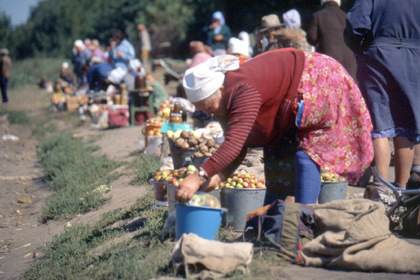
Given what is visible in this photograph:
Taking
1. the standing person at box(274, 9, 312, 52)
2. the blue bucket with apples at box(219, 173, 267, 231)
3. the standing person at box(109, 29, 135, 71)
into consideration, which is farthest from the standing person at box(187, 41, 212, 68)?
the standing person at box(109, 29, 135, 71)

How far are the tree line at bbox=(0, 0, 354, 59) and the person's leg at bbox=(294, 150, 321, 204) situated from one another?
40.2 ft

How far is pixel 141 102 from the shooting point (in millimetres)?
11930

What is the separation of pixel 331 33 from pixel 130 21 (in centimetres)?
3141

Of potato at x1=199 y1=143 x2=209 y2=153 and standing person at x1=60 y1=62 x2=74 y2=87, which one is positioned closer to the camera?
potato at x1=199 y1=143 x2=209 y2=153

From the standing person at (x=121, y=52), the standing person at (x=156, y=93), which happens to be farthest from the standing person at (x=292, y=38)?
the standing person at (x=121, y=52)

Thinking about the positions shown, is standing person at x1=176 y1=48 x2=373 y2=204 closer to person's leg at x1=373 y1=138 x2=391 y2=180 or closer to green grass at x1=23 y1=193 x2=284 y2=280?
green grass at x1=23 y1=193 x2=284 y2=280

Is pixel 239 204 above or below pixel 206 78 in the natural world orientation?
below

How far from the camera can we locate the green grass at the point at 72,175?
6.80m

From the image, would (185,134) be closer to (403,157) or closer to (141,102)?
(403,157)

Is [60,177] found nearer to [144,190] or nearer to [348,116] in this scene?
[144,190]

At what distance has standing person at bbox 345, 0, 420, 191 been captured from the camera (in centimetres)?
452

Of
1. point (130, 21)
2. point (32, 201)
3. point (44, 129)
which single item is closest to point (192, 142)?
point (32, 201)

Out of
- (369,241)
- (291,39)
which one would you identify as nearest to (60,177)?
(291,39)

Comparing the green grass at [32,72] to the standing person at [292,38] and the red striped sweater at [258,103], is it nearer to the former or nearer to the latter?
the standing person at [292,38]
